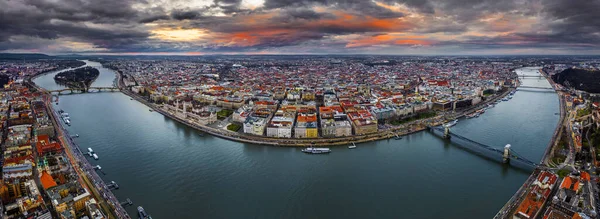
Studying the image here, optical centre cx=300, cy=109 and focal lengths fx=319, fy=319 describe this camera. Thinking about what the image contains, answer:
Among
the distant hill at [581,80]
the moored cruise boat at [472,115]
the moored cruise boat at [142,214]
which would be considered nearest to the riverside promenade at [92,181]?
the moored cruise boat at [142,214]

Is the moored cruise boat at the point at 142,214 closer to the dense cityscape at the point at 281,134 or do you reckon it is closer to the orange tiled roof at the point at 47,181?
the dense cityscape at the point at 281,134

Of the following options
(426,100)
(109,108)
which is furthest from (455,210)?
(109,108)

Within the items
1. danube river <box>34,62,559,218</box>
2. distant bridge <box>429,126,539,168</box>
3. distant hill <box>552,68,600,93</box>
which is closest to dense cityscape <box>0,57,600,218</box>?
distant bridge <box>429,126,539,168</box>

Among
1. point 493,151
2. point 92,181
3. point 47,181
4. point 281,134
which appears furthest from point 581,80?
point 47,181

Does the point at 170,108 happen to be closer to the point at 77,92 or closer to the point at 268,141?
the point at 268,141

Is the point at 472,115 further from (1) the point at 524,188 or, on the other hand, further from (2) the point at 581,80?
(2) the point at 581,80
